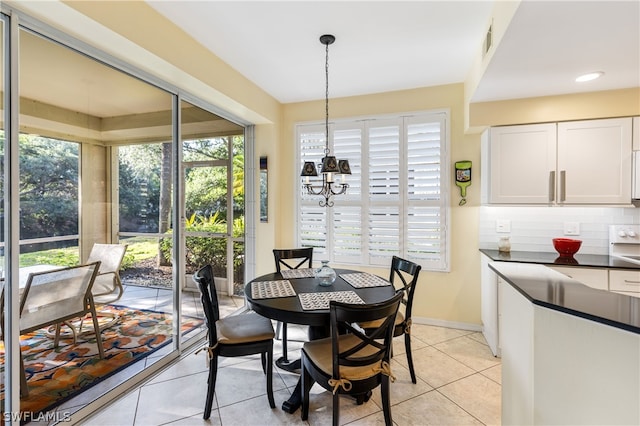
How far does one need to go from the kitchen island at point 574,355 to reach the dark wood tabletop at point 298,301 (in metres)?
0.92

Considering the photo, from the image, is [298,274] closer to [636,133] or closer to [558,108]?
[558,108]

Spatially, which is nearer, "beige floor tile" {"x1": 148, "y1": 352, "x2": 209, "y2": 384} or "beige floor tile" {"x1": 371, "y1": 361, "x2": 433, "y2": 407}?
"beige floor tile" {"x1": 371, "y1": 361, "x2": 433, "y2": 407}

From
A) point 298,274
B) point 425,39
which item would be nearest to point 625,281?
point 425,39

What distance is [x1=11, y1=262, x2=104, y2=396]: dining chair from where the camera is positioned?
1.78 m

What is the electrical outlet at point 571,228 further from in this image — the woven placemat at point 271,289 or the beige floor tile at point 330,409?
the woven placemat at point 271,289

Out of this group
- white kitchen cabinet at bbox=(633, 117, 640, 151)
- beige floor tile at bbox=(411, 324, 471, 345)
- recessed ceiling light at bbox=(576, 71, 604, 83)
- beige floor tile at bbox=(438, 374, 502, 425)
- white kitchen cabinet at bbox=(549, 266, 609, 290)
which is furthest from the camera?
beige floor tile at bbox=(411, 324, 471, 345)

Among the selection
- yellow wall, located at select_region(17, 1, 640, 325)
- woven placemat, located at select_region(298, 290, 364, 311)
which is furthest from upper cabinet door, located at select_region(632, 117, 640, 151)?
woven placemat, located at select_region(298, 290, 364, 311)

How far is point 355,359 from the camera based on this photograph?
176cm

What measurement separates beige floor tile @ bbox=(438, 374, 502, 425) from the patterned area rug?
97.6 inches

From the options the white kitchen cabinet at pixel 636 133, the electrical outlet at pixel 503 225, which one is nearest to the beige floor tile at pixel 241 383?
the electrical outlet at pixel 503 225

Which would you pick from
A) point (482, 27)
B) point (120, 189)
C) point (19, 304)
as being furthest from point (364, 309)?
point (482, 27)

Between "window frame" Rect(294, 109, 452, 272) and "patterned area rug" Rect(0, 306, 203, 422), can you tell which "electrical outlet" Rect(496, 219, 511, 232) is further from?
"patterned area rug" Rect(0, 306, 203, 422)

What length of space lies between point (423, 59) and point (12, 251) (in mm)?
3398

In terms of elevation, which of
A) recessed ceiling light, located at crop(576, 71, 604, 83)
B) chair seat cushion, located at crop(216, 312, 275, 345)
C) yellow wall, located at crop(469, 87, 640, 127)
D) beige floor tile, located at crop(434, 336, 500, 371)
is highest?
recessed ceiling light, located at crop(576, 71, 604, 83)
